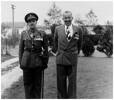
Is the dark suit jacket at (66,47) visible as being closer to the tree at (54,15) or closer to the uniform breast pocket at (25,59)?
the uniform breast pocket at (25,59)

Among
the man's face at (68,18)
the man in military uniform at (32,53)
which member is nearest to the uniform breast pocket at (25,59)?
the man in military uniform at (32,53)

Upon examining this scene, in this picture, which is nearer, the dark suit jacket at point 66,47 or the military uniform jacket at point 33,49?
the military uniform jacket at point 33,49

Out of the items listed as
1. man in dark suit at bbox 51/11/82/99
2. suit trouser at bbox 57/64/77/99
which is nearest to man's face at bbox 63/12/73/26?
man in dark suit at bbox 51/11/82/99

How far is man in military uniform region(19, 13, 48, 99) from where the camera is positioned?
16.6 ft

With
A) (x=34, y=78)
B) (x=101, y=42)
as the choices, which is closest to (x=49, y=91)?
(x=34, y=78)

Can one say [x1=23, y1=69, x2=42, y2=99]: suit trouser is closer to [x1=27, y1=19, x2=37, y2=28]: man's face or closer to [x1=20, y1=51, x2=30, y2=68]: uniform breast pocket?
[x1=20, y1=51, x2=30, y2=68]: uniform breast pocket

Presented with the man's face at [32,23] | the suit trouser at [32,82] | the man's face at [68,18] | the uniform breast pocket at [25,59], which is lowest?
the suit trouser at [32,82]

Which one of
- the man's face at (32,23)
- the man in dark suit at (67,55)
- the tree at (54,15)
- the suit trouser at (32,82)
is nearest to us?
the man's face at (32,23)

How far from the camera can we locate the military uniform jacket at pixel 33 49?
5.06 m

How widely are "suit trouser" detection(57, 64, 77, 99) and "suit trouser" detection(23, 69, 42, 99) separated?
451mm

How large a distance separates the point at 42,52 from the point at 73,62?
2.22 ft

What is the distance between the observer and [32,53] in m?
5.09

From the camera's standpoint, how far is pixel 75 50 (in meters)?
5.42

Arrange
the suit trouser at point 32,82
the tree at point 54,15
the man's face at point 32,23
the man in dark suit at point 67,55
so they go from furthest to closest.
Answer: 1. the tree at point 54,15
2. the man in dark suit at point 67,55
3. the suit trouser at point 32,82
4. the man's face at point 32,23
